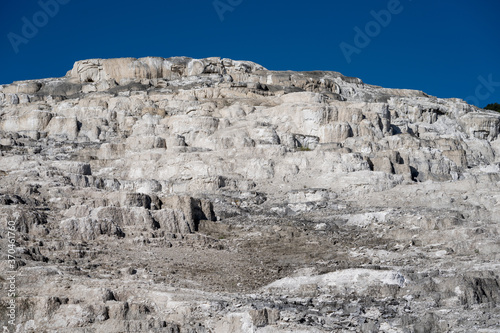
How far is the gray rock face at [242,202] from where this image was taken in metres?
25.3

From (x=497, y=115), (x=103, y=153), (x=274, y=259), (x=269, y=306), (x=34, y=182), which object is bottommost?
(x=269, y=306)

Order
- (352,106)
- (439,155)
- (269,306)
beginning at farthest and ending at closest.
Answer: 1. (352,106)
2. (439,155)
3. (269,306)

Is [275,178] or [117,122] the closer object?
[275,178]

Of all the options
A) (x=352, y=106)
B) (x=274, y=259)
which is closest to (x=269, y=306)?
(x=274, y=259)

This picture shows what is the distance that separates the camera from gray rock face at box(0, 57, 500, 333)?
998 inches

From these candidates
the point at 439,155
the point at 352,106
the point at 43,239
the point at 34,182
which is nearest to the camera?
the point at 43,239

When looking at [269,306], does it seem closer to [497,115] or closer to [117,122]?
[117,122]

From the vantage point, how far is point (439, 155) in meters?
51.5

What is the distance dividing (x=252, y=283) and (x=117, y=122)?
105 ft

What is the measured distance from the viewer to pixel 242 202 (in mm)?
42875

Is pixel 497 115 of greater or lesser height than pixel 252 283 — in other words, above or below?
above

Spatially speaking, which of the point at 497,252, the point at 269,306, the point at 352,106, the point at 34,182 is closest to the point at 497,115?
the point at 352,106

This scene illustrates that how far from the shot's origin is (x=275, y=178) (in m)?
Result: 46.3

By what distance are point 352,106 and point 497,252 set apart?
2811 cm
